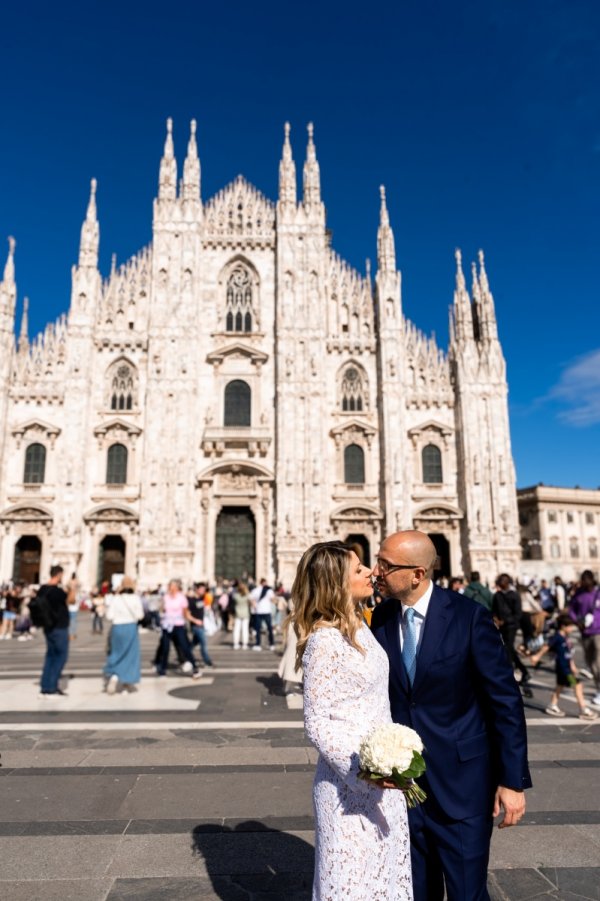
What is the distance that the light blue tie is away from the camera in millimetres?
2820

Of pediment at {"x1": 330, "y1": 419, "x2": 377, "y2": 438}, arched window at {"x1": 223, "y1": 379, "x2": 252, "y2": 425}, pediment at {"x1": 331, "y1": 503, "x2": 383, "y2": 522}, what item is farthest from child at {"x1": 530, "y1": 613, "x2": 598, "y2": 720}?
arched window at {"x1": 223, "y1": 379, "x2": 252, "y2": 425}

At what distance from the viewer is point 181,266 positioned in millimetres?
30453

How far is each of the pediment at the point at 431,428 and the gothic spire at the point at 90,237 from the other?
1716 cm

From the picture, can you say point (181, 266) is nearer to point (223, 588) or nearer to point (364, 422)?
point (364, 422)

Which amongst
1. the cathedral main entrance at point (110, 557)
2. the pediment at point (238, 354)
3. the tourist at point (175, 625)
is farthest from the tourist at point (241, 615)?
the pediment at point (238, 354)

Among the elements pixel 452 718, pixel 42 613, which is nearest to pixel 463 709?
pixel 452 718

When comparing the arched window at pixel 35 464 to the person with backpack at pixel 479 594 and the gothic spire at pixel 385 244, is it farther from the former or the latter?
the person with backpack at pixel 479 594

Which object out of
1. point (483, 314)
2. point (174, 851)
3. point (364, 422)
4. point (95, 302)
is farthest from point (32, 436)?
point (174, 851)

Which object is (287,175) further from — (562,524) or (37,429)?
(562,524)

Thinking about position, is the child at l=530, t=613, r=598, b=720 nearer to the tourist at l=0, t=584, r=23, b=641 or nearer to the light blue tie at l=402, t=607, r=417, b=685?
the light blue tie at l=402, t=607, r=417, b=685

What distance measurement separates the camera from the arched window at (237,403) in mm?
30422

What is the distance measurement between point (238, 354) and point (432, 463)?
10694 mm

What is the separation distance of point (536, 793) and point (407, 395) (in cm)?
2666

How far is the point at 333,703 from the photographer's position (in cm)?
245
